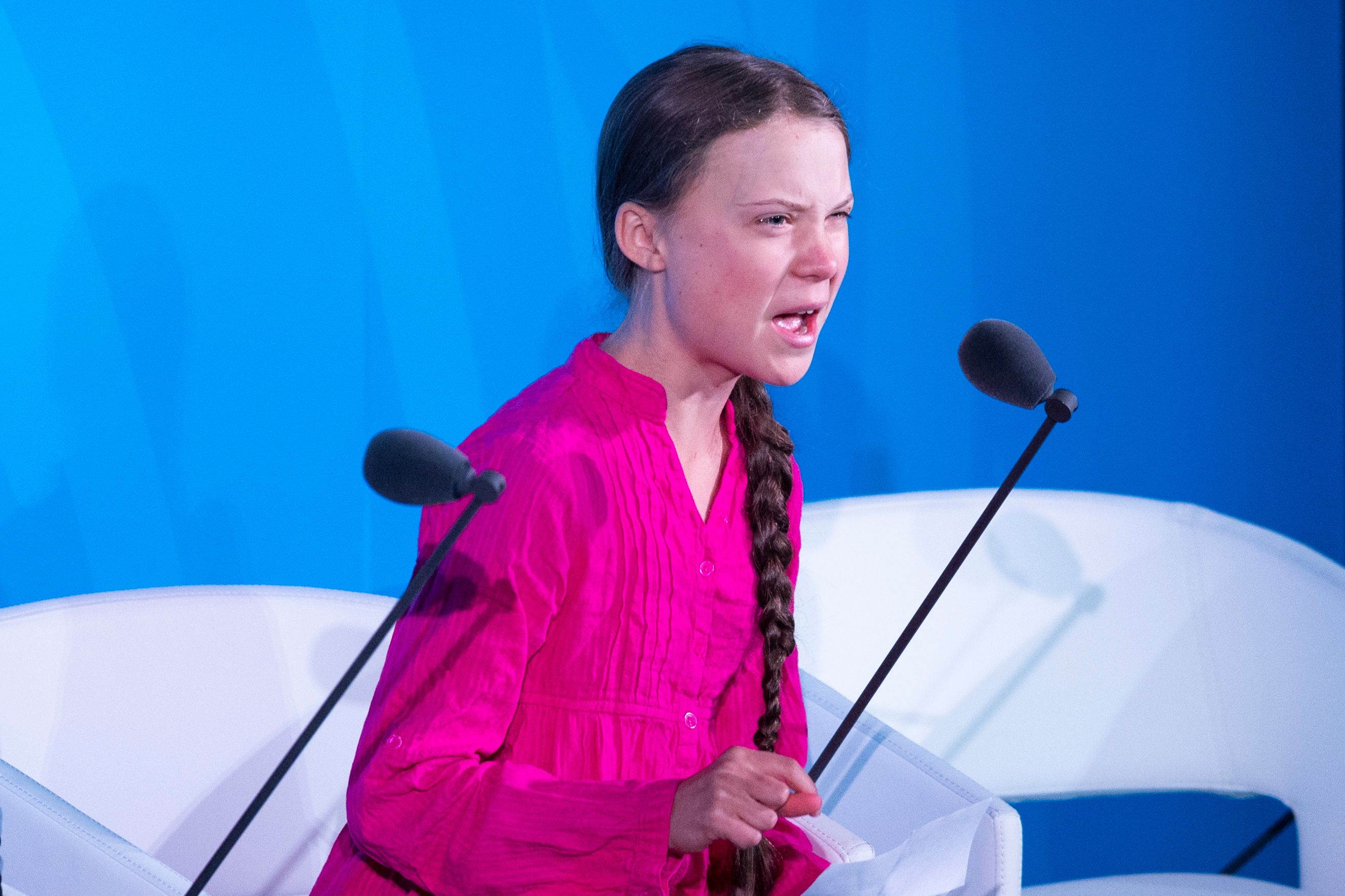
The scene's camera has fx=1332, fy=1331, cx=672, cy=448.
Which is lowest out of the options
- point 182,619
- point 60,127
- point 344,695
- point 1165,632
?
point 1165,632

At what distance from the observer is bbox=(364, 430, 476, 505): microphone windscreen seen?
0.71m

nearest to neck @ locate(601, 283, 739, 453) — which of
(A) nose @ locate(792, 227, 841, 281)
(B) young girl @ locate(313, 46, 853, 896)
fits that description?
(B) young girl @ locate(313, 46, 853, 896)

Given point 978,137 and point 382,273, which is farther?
point 978,137

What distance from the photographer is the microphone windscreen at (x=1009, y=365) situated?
88 centimetres

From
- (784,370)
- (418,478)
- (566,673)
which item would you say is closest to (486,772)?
(566,673)

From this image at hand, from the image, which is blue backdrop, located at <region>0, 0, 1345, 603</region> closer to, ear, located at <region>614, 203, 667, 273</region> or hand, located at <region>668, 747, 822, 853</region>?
ear, located at <region>614, 203, 667, 273</region>

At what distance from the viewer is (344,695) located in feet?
5.00

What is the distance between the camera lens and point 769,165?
95cm

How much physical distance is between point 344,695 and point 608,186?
30.0 inches

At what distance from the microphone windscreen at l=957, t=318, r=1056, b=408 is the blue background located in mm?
952

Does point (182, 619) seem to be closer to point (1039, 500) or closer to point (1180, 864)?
point (1039, 500)

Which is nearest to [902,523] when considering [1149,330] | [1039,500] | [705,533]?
[1039,500]

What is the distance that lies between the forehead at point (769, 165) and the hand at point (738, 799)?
393 millimetres

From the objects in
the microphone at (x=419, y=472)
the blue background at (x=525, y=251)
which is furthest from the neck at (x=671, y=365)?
the blue background at (x=525, y=251)
